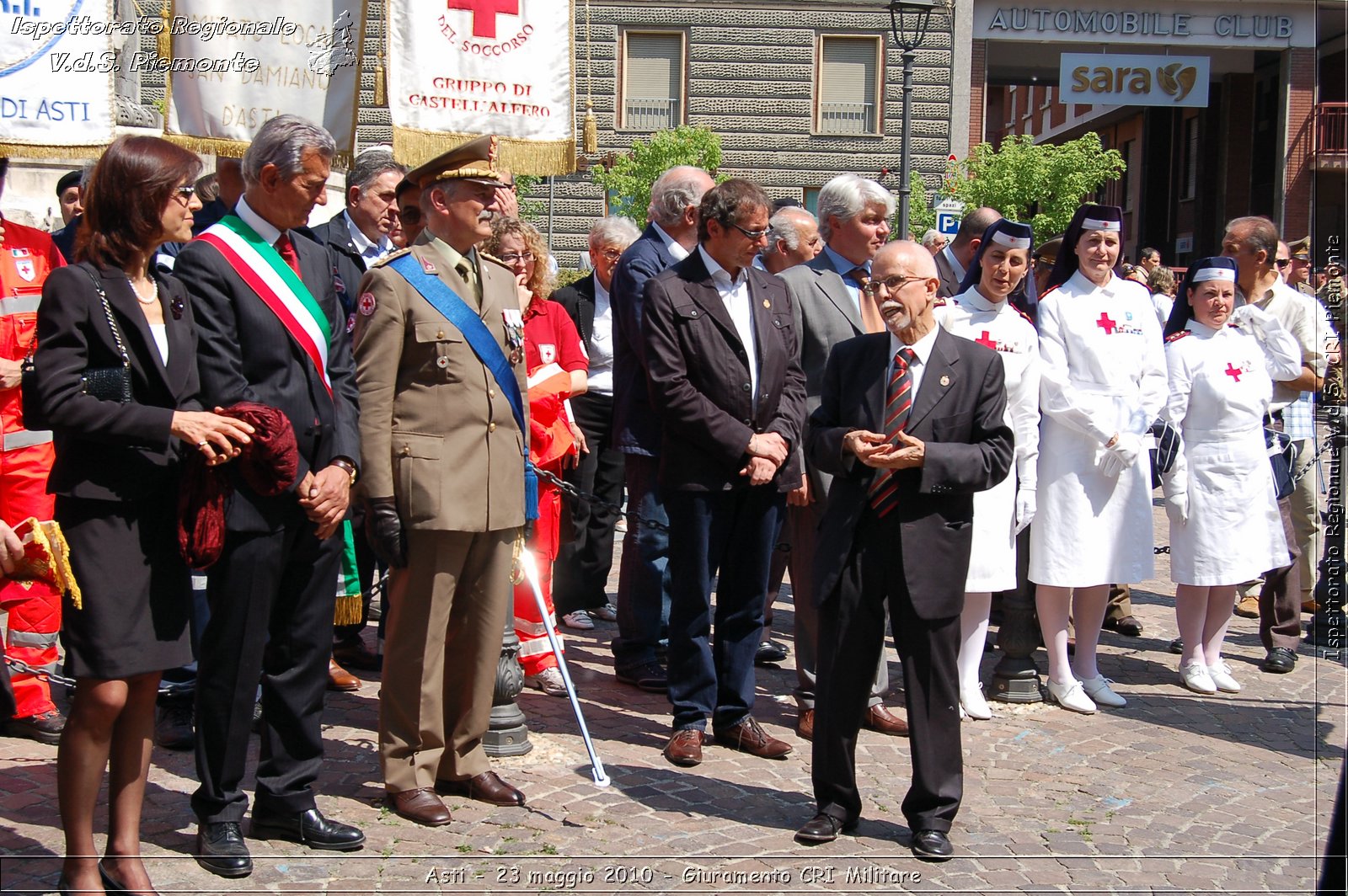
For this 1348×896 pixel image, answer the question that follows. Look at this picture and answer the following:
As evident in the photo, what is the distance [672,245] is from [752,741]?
7.87 feet

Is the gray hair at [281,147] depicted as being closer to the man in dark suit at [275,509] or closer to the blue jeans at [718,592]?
the man in dark suit at [275,509]

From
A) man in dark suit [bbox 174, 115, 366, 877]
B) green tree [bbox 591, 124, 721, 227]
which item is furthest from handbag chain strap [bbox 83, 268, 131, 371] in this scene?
green tree [bbox 591, 124, 721, 227]

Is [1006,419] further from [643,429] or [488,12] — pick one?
[488,12]

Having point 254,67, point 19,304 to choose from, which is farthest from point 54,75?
point 19,304

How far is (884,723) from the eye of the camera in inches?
245

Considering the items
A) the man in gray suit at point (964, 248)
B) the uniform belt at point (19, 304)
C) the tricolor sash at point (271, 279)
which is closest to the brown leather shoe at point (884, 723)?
the man in gray suit at point (964, 248)

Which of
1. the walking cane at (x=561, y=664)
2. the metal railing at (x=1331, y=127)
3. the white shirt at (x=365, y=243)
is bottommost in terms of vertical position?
the walking cane at (x=561, y=664)

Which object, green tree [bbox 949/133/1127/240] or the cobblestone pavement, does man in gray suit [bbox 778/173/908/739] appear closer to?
the cobblestone pavement

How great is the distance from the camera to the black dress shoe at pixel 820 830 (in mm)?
4758

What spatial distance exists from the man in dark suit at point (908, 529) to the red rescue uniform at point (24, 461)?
126 inches

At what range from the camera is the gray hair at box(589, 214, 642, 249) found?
8.00 m

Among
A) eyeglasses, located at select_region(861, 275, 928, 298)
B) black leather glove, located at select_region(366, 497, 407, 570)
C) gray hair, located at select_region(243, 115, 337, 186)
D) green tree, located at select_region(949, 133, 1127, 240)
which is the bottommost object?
black leather glove, located at select_region(366, 497, 407, 570)

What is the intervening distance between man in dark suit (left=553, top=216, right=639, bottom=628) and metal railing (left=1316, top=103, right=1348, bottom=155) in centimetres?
392

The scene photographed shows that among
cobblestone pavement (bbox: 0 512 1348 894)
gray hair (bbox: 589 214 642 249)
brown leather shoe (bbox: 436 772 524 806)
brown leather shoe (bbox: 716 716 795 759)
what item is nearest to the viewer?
cobblestone pavement (bbox: 0 512 1348 894)
